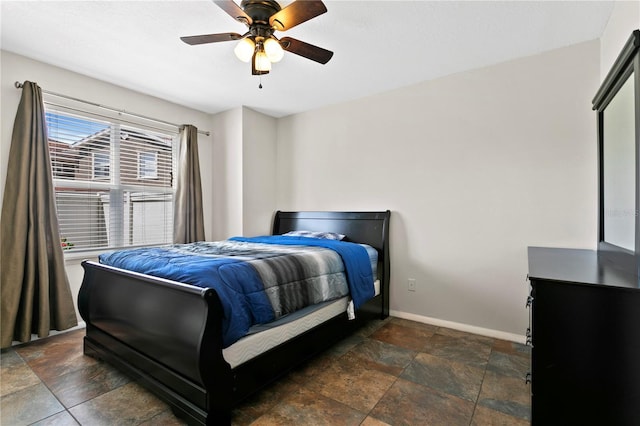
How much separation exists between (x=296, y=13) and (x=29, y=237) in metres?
2.72

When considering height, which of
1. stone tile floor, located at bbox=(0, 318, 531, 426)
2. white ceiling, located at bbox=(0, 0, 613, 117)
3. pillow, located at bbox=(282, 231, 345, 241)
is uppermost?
white ceiling, located at bbox=(0, 0, 613, 117)

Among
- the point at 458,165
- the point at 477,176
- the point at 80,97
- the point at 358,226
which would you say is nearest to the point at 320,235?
the point at 358,226

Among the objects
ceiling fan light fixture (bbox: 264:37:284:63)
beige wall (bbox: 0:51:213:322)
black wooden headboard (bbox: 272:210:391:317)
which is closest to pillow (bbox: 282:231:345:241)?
black wooden headboard (bbox: 272:210:391:317)

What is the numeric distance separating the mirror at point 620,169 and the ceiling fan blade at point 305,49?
165cm

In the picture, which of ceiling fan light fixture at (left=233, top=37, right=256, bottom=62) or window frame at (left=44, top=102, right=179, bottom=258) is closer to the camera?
ceiling fan light fixture at (left=233, top=37, right=256, bottom=62)

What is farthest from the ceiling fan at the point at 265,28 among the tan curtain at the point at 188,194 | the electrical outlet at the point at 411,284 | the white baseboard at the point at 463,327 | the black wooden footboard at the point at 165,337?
the white baseboard at the point at 463,327

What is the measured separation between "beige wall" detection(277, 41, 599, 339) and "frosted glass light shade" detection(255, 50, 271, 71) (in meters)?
1.71

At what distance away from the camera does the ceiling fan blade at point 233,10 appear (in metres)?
1.65

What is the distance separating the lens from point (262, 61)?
2027 mm

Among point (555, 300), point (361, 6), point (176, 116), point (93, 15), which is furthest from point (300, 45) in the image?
point (176, 116)

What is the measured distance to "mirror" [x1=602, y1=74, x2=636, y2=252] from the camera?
4.97 feet

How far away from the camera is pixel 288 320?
2000 millimetres

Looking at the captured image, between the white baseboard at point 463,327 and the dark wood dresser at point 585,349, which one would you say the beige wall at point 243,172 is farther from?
the dark wood dresser at point 585,349

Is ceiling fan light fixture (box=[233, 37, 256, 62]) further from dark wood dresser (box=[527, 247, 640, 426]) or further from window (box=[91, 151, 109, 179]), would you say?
window (box=[91, 151, 109, 179])
